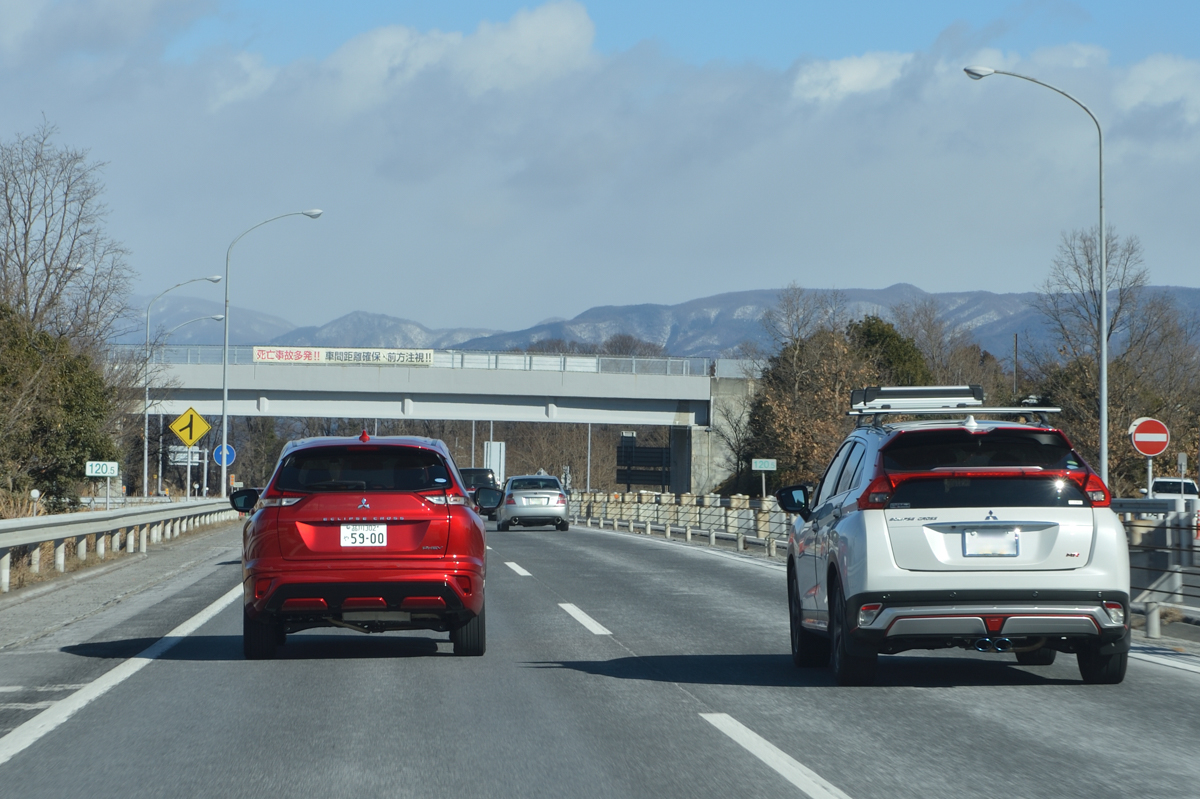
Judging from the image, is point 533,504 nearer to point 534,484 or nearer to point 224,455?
point 534,484

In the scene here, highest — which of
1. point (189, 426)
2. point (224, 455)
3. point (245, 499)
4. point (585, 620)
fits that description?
point (189, 426)

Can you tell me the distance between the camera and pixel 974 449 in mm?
8195

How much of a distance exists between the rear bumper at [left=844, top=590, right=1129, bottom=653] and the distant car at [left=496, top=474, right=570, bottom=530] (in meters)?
29.3

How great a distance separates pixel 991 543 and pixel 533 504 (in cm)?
2967

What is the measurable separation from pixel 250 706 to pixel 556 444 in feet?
353

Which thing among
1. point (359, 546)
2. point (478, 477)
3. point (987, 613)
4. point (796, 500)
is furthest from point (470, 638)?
point (478, 477)

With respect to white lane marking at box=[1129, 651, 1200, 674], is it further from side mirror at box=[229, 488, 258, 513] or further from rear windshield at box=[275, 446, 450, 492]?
side mirror at box=[229, 488, 258, 513]

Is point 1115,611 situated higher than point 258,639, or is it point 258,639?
point 1115,611

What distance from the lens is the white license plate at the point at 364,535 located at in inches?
372

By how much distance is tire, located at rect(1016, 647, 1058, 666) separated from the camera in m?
9.88

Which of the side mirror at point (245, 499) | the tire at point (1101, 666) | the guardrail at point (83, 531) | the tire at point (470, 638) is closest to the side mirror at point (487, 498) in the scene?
the tire at point (470, 638)

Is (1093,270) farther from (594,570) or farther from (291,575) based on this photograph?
(291,575)

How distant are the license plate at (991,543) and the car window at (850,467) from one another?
93 centimetres

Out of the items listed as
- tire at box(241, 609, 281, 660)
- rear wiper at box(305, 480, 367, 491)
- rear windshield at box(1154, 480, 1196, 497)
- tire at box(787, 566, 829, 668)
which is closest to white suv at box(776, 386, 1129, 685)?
tire at box(787, 566, 829, 668)
